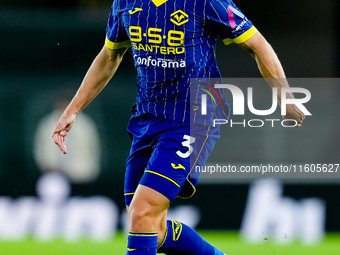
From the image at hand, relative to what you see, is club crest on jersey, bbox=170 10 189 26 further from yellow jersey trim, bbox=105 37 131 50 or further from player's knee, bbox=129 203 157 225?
player's knee, bbox=129 203 157 225

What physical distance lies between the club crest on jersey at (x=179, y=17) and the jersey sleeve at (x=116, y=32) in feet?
1.21

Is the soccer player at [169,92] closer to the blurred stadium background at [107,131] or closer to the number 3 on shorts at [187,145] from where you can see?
the number 3 on shorts at [187,145]

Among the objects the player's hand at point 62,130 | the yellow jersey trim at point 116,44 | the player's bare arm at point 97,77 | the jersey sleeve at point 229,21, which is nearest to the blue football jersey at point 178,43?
the jersey sleeve at point 229,21

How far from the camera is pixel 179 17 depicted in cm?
453

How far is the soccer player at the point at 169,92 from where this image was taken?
4395 millimetres

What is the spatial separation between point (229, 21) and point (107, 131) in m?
3.84

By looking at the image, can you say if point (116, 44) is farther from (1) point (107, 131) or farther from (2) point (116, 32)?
(1) point (107, 131)

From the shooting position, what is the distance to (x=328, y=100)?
8.15 metres

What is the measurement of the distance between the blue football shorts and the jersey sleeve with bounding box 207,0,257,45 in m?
0.56

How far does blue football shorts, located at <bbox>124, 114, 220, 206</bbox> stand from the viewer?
174 inches

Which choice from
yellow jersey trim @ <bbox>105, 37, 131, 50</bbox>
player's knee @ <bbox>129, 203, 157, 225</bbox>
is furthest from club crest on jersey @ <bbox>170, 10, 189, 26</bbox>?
player's knee @ <bbox>129, 203, 157, 225</bbox>

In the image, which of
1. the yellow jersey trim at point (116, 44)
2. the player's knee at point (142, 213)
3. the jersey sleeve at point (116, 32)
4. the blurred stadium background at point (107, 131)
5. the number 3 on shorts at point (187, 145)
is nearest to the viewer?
the player's knee at point (142, 213)

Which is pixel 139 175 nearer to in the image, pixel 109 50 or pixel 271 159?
pixel 109 50

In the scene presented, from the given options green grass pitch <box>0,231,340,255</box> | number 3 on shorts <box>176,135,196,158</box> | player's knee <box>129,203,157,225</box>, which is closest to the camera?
player's knee <box>129,203,157,225</box>
